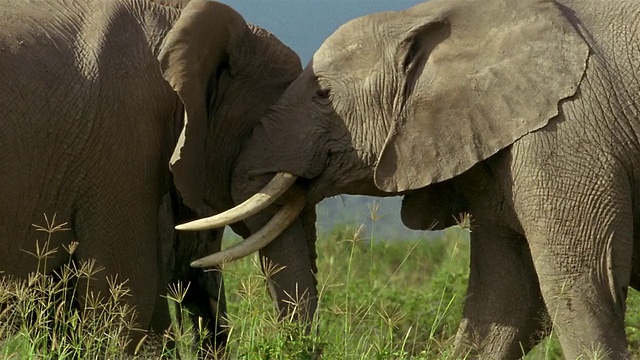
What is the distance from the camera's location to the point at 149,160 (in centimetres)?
692

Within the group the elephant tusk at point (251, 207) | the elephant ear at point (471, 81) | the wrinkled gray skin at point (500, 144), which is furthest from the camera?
the elephant tusk at point (251, 207)

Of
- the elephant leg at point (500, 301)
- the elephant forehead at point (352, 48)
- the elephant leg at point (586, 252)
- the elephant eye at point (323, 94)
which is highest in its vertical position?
the elephant forehead at point (352, 48)

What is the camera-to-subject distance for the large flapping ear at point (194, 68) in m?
6.86

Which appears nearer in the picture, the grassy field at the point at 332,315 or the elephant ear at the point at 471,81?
the grassy field at the point at 332,315

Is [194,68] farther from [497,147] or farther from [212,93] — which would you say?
[497,147]

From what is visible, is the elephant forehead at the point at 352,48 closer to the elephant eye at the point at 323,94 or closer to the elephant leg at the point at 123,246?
the elephant eye at the point at 323,94

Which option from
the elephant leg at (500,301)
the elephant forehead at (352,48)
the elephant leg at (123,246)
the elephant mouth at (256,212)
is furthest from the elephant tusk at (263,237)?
the elephant leg at (500,301)

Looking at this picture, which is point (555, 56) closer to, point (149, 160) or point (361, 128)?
point (361, 128)

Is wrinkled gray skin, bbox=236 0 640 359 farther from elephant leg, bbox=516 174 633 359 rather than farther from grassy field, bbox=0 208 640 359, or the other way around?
grassy field, bbox=0 208 640 359

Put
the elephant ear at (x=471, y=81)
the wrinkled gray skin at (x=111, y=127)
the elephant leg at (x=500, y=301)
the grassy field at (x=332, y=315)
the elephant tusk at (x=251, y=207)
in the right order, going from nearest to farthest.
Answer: the grassy field at (x=332, y=315), the elephant ear at (x=471, y=81), the wrinkled gray skin at (x=111, y=127), the elephant tusk at (x=251, y=207), the elephant leg at (x=500, y=301)

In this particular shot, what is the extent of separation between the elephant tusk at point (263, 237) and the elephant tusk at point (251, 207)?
0.14 m

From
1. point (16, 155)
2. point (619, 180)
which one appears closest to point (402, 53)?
point (619, 180)

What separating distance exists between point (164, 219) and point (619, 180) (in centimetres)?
228

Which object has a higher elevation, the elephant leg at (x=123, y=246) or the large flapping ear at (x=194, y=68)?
the large flapping ear at (x=194, y=68)
